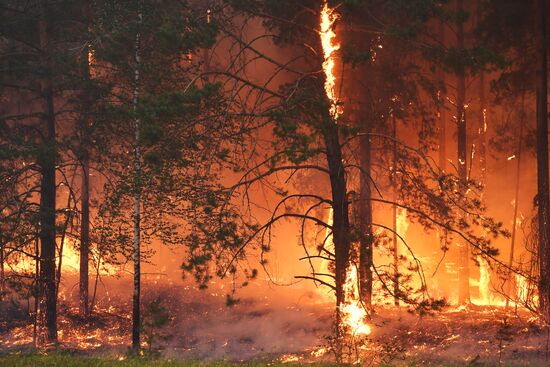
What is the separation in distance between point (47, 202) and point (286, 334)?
765cm

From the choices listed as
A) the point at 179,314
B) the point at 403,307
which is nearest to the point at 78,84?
the point at 179,314

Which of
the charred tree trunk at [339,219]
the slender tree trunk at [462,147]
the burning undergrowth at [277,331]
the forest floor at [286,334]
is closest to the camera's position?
the charred tree trunk at [339,219]

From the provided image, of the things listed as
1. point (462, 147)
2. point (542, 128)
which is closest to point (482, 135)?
point (462, 147)

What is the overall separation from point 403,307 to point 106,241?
31.1 feet

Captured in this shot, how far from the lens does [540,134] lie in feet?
56.0

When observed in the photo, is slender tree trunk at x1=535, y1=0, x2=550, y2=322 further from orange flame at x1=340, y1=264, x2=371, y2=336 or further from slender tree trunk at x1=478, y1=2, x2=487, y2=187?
slender tree trunk at x1=478, y1=2, x2=487, y2=187

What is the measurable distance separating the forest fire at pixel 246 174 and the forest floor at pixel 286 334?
94 mm

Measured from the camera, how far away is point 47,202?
19234 mm

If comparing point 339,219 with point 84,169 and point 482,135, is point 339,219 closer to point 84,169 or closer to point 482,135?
point 84,169

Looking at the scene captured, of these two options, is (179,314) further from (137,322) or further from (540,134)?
(540,134)

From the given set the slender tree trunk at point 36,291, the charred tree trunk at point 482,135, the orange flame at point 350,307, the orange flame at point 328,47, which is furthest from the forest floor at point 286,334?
the charred tree trunk at point 482,135

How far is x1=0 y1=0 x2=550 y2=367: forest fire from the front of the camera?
1253cm

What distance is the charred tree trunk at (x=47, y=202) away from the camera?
17938 mm

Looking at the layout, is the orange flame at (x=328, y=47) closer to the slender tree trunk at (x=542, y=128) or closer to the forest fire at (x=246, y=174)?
the forest fire at (x=246, y=174)
